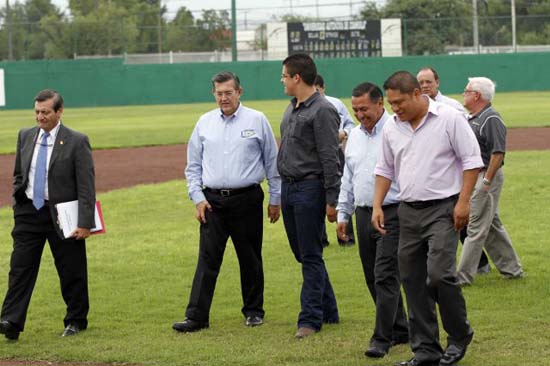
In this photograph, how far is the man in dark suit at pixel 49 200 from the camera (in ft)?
27.9

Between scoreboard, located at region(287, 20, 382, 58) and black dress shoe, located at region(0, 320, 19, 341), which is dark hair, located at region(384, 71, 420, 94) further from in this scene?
scoreboard, located at region(287, 20, 382, 58)

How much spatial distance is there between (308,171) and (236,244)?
1.03 m

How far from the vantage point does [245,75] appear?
56.8 m

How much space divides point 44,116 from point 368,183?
2.60 meters

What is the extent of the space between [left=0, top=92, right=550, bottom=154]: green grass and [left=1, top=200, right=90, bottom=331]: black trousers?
60.4ft

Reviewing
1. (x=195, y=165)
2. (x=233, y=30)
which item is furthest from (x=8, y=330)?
(x=233, y=30)

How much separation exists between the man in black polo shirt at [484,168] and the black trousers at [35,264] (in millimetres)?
3361

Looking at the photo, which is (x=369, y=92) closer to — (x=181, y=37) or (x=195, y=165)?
(x=195, y=165)

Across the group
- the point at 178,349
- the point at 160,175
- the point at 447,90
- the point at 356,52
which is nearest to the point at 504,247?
the point at 178,349

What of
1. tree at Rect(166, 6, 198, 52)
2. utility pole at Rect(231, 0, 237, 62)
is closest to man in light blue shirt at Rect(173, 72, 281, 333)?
utility pole at Rect(231, 0, 237, 62)

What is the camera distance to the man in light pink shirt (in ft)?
23.0

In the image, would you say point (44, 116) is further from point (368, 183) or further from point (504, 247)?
point (504, 247)

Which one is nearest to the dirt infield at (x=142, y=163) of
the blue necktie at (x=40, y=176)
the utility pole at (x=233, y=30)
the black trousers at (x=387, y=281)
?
the blue necktie at (x=40, y=176)

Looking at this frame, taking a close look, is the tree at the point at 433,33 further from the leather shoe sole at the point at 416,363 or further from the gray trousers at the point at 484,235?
the leather shoe sole at the point at 416,363
